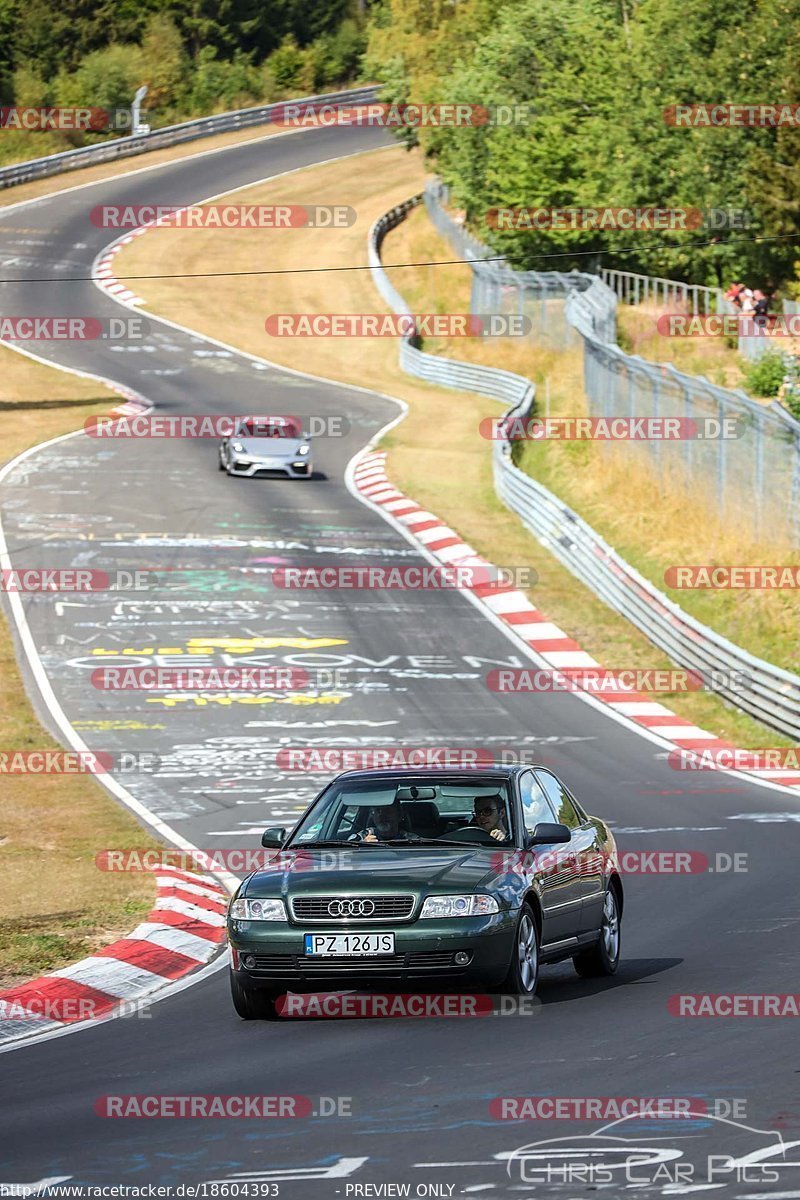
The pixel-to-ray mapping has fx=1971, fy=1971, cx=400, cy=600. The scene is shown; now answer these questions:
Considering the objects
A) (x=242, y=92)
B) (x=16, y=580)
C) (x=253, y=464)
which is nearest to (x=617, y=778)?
(x=16, y=580)

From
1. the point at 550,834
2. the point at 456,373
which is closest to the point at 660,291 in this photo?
the point at 456,373

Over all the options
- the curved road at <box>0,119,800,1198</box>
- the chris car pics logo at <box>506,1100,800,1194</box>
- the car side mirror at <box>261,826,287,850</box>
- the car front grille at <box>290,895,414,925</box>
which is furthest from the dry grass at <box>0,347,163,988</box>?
the chris car pics logo at <box>506,1100,800,1194</box>

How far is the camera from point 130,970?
12602 mm

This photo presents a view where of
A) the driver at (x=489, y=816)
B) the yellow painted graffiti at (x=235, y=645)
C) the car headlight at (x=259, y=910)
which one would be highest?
the driver at (x=489, y=816)

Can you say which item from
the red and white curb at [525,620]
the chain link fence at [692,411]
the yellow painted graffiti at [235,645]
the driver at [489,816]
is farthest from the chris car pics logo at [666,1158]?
the yellow painted graffiti at [235,645]

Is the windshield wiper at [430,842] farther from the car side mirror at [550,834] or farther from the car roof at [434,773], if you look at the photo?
the car roof at [434,773]

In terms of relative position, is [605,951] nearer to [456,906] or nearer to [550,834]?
[550,834]

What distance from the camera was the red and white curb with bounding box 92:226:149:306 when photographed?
220 feet

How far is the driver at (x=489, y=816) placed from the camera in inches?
441

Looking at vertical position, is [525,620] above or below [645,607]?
below

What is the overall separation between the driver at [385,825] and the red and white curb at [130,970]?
1.66 m

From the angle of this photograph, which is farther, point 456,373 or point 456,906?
point 456,373

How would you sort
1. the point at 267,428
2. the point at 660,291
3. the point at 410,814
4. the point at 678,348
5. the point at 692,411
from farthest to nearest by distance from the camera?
the point at 660,291
the point at 678,348
the point at 267,428
the point at 692,411
the point at 410,814

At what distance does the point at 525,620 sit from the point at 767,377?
10.7 meters
